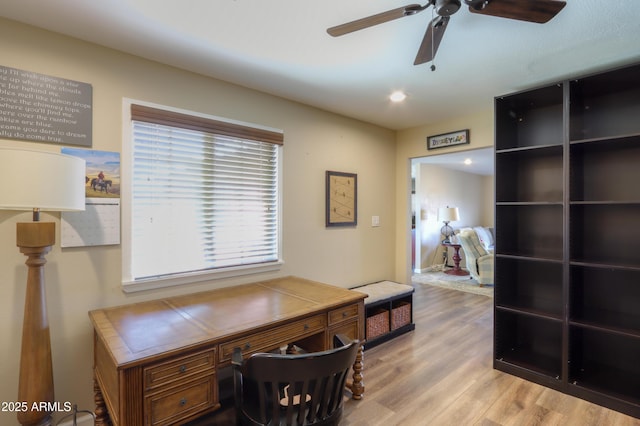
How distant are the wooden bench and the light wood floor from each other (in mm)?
95

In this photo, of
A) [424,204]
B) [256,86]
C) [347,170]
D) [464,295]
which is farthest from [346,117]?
[424,204]

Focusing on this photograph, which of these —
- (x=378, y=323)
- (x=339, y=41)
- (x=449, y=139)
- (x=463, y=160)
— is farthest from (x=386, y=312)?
(x=463, y=160)

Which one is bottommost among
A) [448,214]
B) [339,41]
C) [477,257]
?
[477,257]

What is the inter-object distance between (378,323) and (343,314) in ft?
3.68

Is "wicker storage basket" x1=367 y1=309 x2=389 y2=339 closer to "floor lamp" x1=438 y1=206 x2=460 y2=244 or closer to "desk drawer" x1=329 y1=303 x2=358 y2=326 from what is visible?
"desk drawer" x1=329 y1=303 x2=358 y2=326

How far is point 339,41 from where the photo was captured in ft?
6.19

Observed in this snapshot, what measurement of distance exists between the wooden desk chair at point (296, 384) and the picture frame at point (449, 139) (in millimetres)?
2801

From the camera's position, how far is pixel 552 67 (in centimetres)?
227

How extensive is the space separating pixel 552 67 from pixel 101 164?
3.19m

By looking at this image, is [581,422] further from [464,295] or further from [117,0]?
[117,0]

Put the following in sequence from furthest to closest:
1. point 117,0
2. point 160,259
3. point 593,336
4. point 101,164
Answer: point 593,336, point 160,259, point 101,164, point 117,0

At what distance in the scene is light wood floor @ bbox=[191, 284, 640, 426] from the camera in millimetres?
2018

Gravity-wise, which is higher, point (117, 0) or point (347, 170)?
point (117, 0)

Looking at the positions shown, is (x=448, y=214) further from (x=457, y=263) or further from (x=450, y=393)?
(x=450, y=393)
